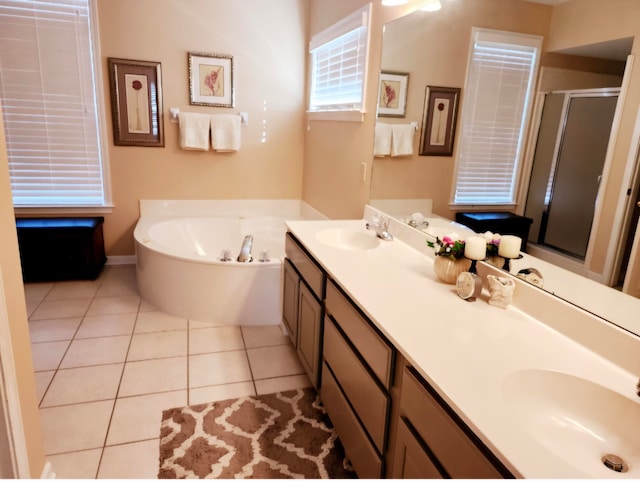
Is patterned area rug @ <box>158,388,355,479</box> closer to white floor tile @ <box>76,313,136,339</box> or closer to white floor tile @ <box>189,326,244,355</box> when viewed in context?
white floor tile @ <box>189,326,244,355</box>

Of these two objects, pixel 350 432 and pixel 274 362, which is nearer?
pixel 350 432

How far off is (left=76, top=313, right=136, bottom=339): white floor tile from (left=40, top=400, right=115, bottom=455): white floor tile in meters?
0.76

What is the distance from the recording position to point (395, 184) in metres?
2.51

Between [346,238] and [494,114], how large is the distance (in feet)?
3.61

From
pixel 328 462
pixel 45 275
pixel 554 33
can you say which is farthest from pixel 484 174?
pixel 45 275

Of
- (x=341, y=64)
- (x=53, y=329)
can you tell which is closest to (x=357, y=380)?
(x=53, y=329)

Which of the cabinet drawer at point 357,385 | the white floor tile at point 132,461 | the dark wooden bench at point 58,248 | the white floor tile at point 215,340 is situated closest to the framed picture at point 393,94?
the cabinet drawer at point 357,385

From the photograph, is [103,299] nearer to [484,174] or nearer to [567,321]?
[484,174]

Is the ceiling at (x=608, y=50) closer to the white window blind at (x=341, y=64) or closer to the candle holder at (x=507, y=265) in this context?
the candle holder at (x=507, y=265)

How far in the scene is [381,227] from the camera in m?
2.47

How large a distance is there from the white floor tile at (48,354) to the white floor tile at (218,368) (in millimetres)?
769

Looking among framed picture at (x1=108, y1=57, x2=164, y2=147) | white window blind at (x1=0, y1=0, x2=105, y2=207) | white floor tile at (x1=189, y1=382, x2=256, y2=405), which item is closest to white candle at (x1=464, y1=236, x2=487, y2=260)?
white floor tile at (x1=189, y1=382, x2=256, y2=405)

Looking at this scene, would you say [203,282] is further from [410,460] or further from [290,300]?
[410,460]

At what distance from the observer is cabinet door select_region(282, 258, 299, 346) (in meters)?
2.43
